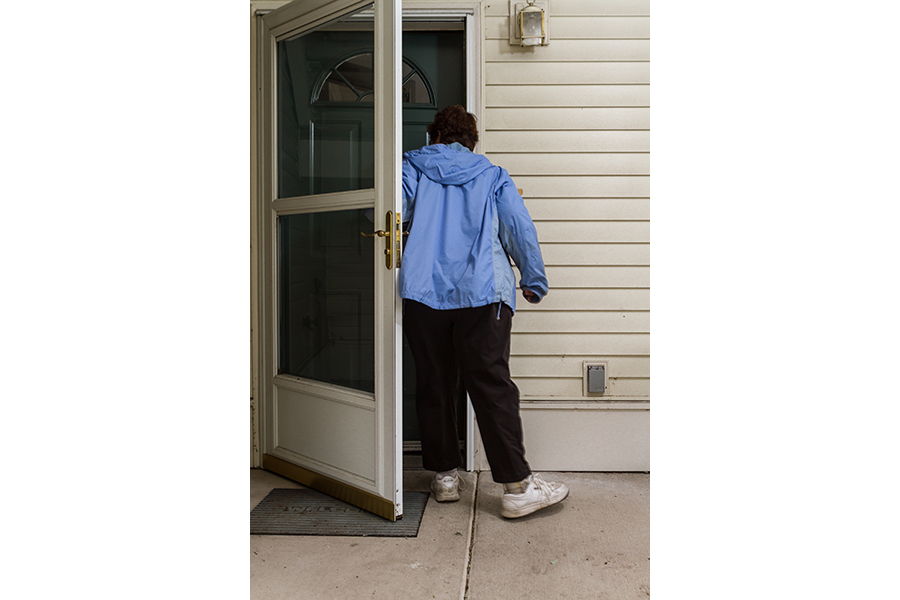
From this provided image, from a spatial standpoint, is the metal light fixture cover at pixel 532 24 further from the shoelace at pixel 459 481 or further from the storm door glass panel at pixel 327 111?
the shoelace at pixel 459 481

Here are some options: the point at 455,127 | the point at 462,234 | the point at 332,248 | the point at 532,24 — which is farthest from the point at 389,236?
the point at 532,24

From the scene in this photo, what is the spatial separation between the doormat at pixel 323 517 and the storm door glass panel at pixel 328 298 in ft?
1.65

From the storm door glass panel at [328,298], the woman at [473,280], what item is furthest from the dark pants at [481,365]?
the storm door glass panel at [328,298]

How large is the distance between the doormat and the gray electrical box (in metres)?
0.93

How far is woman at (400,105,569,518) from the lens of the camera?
2.33 meters

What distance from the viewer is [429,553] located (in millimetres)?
2061

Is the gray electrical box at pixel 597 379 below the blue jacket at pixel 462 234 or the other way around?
below

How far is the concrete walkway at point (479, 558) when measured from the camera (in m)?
1.81

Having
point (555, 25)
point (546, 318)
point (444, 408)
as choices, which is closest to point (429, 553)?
point (444, 408)

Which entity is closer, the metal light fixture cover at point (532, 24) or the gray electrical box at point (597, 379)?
the metal light fixture cover at point (532, 24)
